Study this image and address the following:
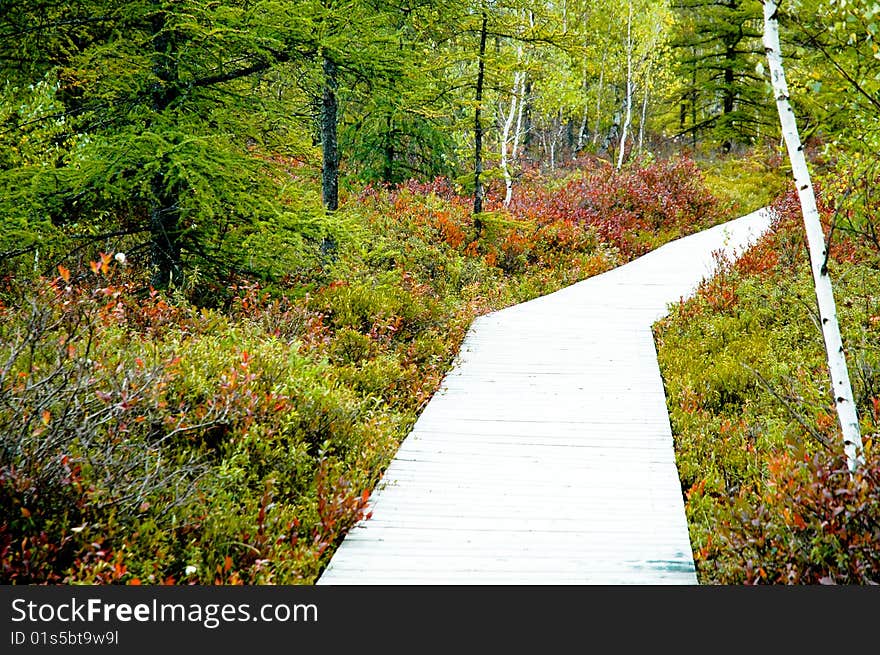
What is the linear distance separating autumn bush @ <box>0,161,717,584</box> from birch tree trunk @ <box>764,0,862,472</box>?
3735 mm

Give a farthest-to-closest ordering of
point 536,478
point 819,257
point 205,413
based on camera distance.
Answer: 1. point 536,478
2. point 205,413
3. point 819,257

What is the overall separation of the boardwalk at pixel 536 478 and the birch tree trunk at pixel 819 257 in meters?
1.44

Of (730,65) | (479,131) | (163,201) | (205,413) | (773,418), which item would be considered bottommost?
(773,418)

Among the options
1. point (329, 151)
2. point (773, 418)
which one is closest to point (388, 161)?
point (329, 151)

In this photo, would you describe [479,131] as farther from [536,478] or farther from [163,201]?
[536,478]

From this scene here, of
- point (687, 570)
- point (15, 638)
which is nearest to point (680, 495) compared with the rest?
point (687, 570)

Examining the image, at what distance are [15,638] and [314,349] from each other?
15.6 ft

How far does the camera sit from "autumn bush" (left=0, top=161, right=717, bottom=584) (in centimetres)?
463

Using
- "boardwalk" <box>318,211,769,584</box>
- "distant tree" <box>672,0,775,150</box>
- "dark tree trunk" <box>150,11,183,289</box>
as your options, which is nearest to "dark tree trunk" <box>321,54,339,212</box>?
"dark tree trunk" <box>150,11,183,289</box>

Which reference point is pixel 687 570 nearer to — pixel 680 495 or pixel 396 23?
pixel 680 495

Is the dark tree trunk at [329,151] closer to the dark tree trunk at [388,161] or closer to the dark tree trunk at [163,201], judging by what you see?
the dark tree trunk at [163,201]

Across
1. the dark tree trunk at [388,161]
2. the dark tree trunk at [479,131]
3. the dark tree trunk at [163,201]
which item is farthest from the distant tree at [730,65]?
the dark tree trunk at [163,201]

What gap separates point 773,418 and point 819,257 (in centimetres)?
290

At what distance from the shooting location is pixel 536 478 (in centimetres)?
663
